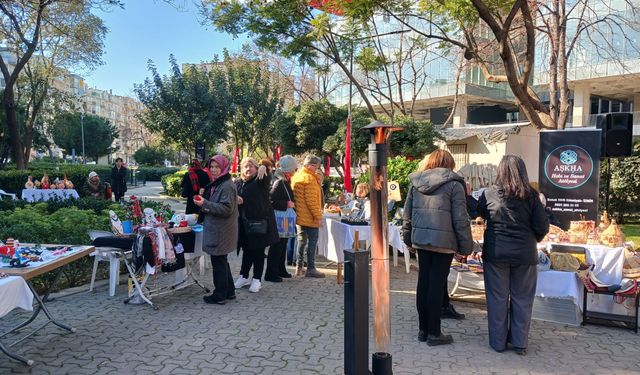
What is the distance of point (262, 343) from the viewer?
4293 millimetres

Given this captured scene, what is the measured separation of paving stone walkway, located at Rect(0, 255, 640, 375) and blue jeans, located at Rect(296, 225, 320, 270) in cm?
110

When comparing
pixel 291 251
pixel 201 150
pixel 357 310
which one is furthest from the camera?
pixel 201 150

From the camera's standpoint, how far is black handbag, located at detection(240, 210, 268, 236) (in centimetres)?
573

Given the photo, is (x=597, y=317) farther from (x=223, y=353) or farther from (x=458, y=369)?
(x=223, y=353)

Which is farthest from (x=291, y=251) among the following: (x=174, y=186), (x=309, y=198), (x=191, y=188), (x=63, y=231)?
(x=174, y=186)

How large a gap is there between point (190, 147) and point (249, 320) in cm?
1544

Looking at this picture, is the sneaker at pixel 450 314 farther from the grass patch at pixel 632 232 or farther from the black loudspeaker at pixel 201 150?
the black loudspeaker at pixel 201 150

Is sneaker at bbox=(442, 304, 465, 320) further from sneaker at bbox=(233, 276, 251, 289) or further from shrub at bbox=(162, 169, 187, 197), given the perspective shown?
shrub at bbox=(162, 169, 187, 197)

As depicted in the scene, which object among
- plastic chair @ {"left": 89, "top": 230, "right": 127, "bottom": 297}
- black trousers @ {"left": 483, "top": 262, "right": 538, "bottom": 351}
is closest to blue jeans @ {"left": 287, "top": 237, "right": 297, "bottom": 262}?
plastic chair @ {"left": 89, "top": 230, "right": 127, "bottom": 297}

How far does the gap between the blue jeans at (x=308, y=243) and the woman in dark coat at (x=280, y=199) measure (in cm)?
27

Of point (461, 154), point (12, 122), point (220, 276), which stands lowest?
point (220, 276)

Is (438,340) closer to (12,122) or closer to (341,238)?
(341,238)

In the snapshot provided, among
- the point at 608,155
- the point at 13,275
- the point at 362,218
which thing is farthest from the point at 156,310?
the point at 608,155

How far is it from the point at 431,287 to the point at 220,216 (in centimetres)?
238
